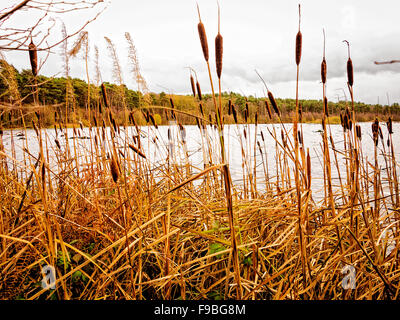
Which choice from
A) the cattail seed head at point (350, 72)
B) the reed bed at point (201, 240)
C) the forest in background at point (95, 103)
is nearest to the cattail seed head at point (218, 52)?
the reed bed at point (201, 240)

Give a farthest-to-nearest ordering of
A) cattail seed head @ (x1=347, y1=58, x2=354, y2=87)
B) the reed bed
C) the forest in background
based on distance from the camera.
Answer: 1. the forest in background
2. cattail seed head @ (x1=347, y1=58, x2=354, y2=87)
3. the reed bed

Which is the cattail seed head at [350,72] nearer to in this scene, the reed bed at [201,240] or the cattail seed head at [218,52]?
the reed bed at [201,240]

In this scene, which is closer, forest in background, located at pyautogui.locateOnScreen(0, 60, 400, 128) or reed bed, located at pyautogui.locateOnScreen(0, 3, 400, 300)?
reed bed, located at pyautogui.locateOnScreen(0, 3, 400, 300)

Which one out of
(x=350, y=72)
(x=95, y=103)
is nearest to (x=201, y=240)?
(x=350, y=72)

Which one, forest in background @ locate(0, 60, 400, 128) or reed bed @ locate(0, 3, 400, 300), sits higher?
→ forest in background @ locate(0, 60, 400, 128)

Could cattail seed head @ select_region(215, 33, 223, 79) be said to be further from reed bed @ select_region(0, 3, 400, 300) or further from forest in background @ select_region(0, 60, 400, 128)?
forest in background @ select_region(0, 60, 400, 128)

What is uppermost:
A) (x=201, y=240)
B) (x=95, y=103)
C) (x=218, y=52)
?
(x=95, y=103)

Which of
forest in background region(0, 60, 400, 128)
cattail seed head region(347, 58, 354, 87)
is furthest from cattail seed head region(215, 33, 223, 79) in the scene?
cattail seed head region(347, 58, 354, 87)

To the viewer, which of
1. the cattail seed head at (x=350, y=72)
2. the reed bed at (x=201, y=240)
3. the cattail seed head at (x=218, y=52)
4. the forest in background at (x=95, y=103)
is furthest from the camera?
the forest in background at (x=95, y=103)

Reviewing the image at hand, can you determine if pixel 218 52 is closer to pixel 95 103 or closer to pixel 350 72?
pixel 350 72

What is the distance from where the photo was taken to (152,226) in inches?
63.1
